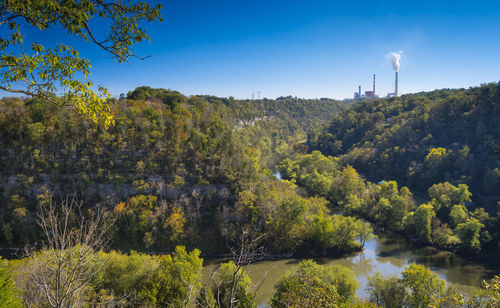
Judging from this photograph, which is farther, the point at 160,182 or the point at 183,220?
the point at 160,182

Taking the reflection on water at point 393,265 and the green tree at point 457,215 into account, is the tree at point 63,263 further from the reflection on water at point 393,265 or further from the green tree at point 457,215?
the green tree at point 457,215

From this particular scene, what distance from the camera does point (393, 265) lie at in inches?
1025

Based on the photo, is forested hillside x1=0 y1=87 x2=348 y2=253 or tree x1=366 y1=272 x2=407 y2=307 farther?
forested hillside x1=0 y1=87 x2=348 y2=253

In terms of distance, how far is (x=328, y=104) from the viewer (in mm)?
129625

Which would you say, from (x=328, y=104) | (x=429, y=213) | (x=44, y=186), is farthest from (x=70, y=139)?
(x=328, y=104)

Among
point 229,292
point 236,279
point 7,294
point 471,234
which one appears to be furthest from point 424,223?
point 7,294

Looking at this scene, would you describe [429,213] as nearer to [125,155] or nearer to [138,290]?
[138,290]

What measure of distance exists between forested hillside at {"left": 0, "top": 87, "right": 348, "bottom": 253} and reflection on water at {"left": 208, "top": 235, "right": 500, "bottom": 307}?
2164 mm

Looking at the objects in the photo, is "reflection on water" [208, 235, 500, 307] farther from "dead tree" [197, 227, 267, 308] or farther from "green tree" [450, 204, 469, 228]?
"dead tree" [197, 227, 267, 308]

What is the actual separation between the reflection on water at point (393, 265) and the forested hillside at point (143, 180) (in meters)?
2.16

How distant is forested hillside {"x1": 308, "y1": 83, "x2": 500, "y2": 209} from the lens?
127 ft

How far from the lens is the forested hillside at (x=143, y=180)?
89.6 ft

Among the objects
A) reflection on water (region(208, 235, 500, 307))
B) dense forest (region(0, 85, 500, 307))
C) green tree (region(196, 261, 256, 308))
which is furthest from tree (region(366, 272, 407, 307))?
green tree (region(196, 261, 256, 308))

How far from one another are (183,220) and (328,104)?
11745 cm
